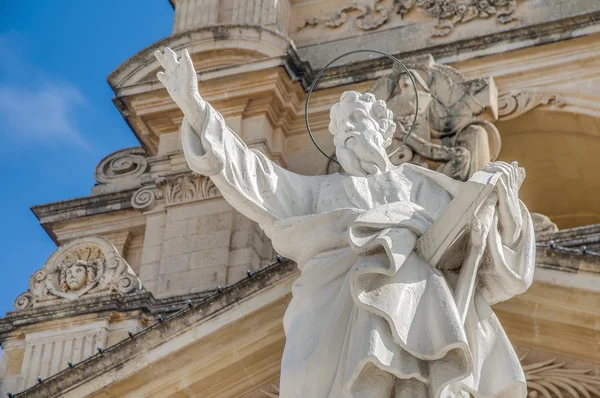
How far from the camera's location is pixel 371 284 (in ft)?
25.9

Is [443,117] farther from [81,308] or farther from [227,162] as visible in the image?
[227,162]

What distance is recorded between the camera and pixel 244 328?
38.0 feet

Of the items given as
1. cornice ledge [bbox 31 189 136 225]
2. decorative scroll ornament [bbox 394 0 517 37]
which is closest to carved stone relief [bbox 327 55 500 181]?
decorative scroll ornament [bbox 394 0 517 37]

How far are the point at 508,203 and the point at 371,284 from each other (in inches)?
30.8

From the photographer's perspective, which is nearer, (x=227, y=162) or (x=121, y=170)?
(x=227, y=162)

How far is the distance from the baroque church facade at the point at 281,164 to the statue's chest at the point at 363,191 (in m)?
2.76

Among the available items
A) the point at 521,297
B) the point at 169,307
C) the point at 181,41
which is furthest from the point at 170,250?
the point at 521,297

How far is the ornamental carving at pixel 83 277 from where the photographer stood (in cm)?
1301

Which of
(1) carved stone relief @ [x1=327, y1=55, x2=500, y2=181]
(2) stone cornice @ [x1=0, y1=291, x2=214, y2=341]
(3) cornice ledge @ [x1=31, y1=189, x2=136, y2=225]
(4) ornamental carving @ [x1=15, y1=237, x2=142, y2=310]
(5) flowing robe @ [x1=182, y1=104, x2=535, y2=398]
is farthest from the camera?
(3) cornice ledge @ [x1=31, y1=189, x2=136, y2=225]

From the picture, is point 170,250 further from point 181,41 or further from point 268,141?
point 181,41

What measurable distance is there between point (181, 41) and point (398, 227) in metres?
8.18

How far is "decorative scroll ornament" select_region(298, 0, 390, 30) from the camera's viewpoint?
16.4m

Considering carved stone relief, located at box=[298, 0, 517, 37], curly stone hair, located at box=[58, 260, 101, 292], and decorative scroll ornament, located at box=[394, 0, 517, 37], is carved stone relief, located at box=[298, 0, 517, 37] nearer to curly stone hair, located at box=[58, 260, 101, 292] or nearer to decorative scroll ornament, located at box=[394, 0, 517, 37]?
decorative scroll ornament, located at box=[394, 0, 517, 37]

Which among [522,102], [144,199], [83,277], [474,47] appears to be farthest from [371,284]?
[474,47]
